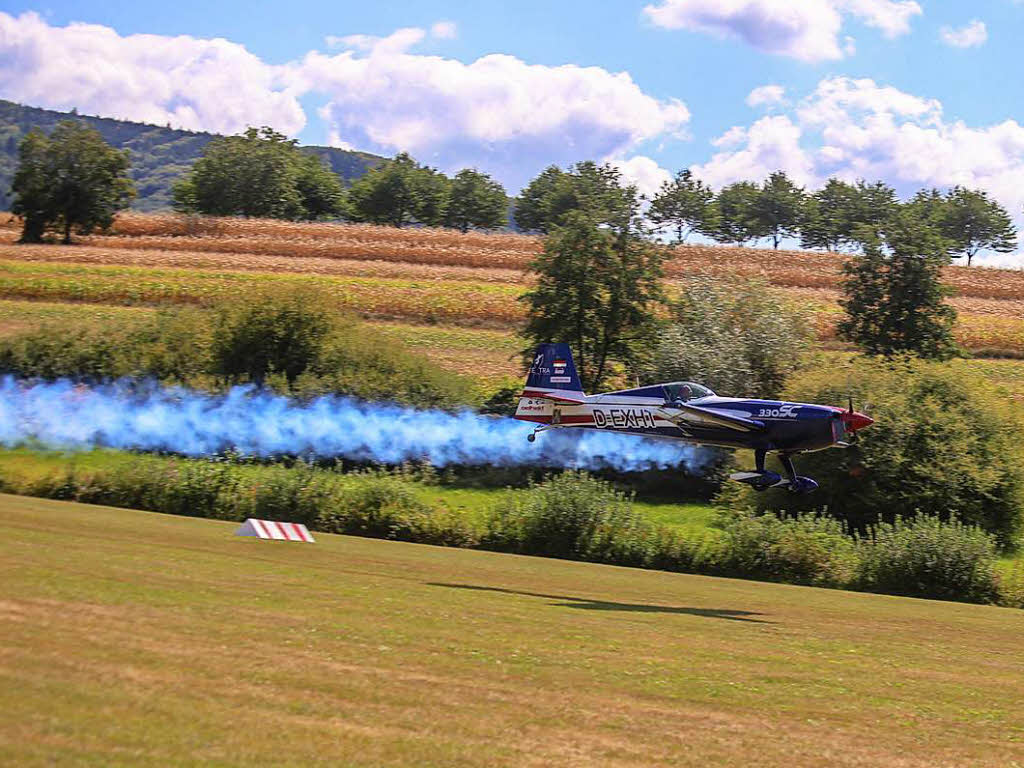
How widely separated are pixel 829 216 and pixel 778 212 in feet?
22.9

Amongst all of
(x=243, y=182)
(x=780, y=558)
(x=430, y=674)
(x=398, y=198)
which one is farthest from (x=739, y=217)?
(x=430, y=674)

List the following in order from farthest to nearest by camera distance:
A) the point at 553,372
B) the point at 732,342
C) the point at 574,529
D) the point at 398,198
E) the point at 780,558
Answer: the point at 398,198 → the point at 732,342 → the point at 574,529 → the point at 780,558 → the point at 553,372

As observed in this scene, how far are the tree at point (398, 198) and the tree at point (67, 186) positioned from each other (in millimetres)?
48826

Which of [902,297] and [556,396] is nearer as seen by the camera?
[556,396]

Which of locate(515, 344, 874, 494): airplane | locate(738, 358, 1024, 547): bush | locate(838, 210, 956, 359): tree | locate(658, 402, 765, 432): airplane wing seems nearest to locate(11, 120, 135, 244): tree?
locate(838, 210, 956, 359): tree

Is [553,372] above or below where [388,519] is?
above

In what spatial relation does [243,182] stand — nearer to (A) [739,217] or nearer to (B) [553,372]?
(A) [739,217]

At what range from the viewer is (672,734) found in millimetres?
9258

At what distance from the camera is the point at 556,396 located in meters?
29.8

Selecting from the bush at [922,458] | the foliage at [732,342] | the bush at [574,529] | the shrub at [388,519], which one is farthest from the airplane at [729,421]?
the foliage at [732,342]

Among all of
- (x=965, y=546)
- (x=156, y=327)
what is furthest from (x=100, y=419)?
(x=965, y=546)

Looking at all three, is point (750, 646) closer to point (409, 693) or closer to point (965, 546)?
point (409, 693)

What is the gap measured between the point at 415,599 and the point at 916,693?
6983 millimetres

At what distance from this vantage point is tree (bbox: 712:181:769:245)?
139750mm
